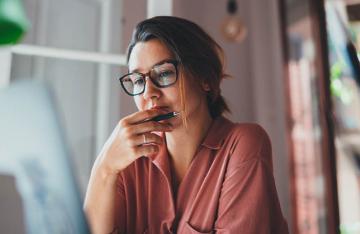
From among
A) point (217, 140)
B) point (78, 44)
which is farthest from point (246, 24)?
point (217, 140)

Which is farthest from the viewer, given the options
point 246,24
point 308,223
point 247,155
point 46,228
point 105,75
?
point 246,24

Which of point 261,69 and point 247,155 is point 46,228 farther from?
→ point 261,69

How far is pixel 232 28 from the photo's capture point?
4.77 ft

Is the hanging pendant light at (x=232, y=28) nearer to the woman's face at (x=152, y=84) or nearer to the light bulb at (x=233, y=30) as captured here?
the light bulb at (x=233, y=30)

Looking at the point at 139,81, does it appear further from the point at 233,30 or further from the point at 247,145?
the point at 233,30

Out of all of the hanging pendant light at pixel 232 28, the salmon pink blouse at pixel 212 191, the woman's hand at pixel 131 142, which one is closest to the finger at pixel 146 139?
the woman's hand at pixel 131 142

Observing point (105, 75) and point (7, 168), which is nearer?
point (7, 168)

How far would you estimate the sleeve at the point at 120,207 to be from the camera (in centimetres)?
70

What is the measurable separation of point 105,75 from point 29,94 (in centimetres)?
44

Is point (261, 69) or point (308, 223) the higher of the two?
point (261, 69)

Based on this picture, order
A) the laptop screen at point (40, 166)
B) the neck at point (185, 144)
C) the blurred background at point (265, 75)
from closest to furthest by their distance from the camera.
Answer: the laptop screen at point (40, 166)
the neck at point (185, 144)
the blurred background at point (265, 75)

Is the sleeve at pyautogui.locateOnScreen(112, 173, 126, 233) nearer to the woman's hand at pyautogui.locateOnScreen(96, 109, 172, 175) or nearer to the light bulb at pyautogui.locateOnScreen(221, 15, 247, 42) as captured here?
the woman's hand at pyautogui.locateOnScreen(96, 109, 172, 175)

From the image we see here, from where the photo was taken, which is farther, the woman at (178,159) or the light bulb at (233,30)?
the light bulb at (233,30)

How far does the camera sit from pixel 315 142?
1.42 meters
